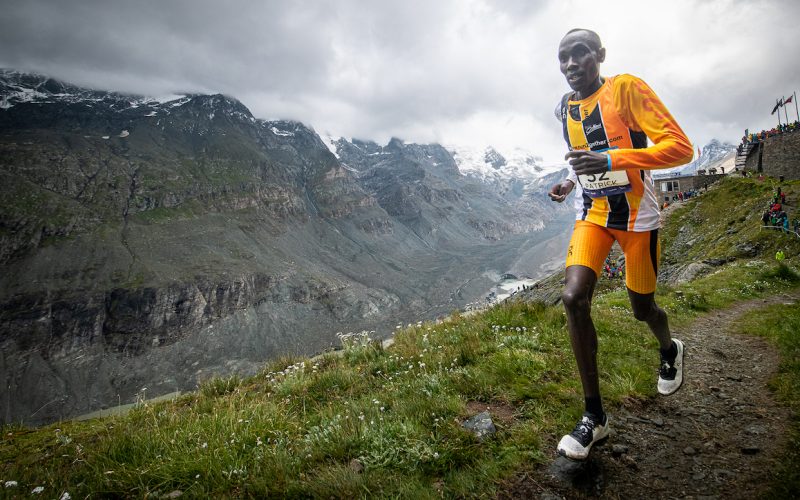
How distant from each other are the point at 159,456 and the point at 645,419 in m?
5.03

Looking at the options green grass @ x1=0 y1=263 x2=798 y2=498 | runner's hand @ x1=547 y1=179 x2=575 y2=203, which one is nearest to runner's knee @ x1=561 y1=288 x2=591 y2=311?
green grass @ x1=0 y1=263 x2=798 y2=498

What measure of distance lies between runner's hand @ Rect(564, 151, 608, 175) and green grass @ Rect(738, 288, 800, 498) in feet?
9.37

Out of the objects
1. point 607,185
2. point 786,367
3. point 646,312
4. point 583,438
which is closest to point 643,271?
point 646,312

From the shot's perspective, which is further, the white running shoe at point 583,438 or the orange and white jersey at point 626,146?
the orange and white jersey at point 626,146

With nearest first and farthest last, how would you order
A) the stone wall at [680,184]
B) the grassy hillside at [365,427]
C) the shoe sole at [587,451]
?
the shoe sole at [587,451] → the grassy hillside at [365,427] → the stone wall at [680,184]

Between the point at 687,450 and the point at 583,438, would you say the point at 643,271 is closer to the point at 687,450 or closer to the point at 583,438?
the point at 687,450

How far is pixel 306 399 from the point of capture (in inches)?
204

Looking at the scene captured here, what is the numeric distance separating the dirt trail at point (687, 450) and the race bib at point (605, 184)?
248 centimetres

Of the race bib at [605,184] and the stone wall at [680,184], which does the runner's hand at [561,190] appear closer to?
the race bib at [605,184]

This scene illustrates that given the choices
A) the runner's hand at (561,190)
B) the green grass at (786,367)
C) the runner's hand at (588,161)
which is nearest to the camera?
the green grass at (786,367)

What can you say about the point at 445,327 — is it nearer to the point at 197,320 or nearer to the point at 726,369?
the point at 726,369

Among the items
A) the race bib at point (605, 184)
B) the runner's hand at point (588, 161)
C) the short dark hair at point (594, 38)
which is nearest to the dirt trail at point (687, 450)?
the race bib at point (605, 184)

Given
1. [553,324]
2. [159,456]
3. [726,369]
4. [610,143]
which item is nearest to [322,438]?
[159,456]

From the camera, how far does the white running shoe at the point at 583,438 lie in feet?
10.1
